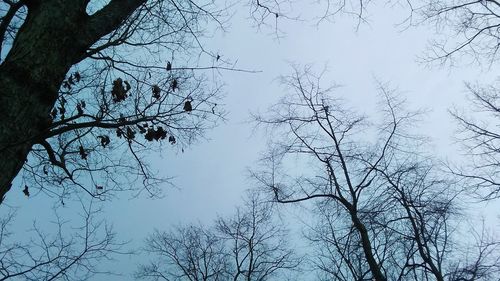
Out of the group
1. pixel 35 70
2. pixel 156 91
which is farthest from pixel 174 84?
pixel 35 70

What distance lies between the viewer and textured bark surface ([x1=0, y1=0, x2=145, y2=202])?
6.74ft

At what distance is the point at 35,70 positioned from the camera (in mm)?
2225

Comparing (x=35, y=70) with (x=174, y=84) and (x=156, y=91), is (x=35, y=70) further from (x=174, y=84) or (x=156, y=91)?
(x=174, y=84)

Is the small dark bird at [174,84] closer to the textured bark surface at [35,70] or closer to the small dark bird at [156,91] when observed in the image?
the small dark bird at [156,91]

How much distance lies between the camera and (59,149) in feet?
17.5


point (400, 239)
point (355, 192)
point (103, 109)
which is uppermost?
point (355, 192)

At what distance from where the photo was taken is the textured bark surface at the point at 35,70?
205 centimetres

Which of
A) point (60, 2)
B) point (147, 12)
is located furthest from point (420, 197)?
point (60, 2)

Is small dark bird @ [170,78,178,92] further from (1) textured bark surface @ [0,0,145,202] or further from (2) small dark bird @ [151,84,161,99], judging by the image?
(1) textured bark surface @ [0,0,145,202]

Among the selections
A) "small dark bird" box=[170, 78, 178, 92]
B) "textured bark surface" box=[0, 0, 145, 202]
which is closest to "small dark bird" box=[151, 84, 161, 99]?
"small dark bird" box=[170, 78, 178, 92]

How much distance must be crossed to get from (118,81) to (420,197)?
851 cm

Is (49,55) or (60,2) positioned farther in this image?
(60,2)

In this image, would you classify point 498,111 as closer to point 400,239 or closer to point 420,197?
point 420,197

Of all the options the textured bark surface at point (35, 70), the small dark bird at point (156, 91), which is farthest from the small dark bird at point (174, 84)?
the textured bark surface at point (35, 70)
